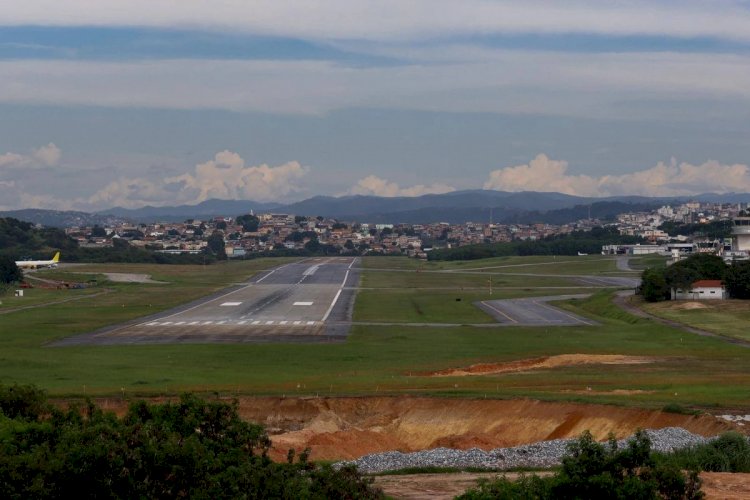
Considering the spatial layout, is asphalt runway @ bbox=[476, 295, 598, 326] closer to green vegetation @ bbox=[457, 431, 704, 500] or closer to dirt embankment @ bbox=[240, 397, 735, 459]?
dirt embankment @ bbox=[240, 397, 735, 459]

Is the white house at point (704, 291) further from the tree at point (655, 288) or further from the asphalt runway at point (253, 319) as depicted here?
the asphalt runway at point (253, 319)

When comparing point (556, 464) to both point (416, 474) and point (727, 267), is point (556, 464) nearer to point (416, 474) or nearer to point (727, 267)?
point (416, 474)

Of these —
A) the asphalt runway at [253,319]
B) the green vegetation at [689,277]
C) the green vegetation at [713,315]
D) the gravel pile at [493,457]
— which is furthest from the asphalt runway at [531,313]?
the gravel pile at [493,457]

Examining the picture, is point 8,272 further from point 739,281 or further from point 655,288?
point 739,281

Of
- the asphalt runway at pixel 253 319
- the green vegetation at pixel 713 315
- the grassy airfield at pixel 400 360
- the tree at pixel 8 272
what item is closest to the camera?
the grassy airfield at pixel 400 360

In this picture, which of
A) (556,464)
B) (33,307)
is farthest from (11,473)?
(33,307)

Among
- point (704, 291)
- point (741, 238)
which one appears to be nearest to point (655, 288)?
point (704, 291)
